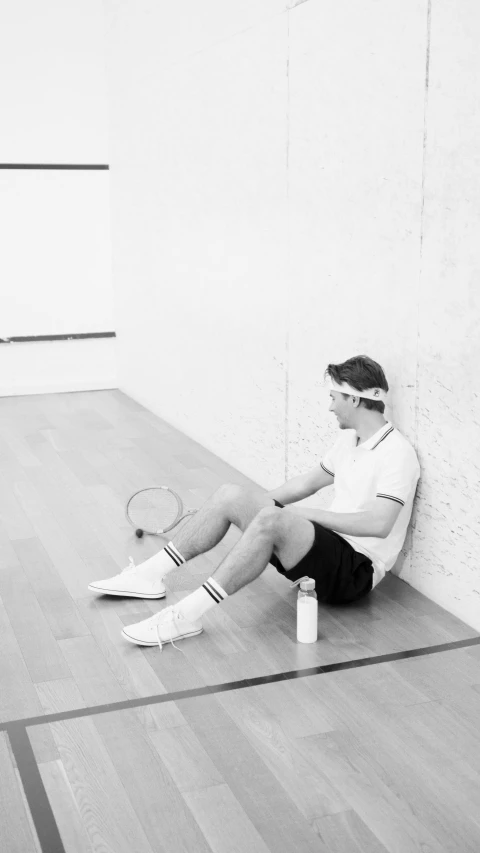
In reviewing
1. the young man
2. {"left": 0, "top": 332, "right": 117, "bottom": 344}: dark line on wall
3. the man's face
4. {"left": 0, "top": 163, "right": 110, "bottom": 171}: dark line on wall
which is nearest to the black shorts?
the young man

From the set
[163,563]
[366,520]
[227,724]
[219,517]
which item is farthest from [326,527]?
[227,724]

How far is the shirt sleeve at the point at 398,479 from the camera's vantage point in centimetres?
320

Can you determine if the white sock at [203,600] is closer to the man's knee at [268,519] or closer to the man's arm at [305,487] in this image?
the man's knee at [268,519]

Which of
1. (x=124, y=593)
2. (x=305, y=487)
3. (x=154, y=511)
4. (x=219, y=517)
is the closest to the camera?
(x=219, y=517)

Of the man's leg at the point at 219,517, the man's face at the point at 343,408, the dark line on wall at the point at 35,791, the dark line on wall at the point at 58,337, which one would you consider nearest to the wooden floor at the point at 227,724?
the dark line on wall at the point at 35,791

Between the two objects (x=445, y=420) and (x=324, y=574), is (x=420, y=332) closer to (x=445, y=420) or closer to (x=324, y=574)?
(x=445, y=420)

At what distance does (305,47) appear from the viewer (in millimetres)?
3926

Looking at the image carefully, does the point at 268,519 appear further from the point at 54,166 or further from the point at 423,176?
the point at 54,166

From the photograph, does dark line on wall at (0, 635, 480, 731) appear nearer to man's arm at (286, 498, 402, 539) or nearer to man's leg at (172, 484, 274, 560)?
man's arm at (286, 498, 402, 539)

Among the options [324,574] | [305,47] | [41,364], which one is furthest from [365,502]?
[41,364]

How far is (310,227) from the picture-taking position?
4008 millimetres

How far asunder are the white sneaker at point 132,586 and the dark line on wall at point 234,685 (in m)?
0.70

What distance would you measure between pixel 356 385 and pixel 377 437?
20cm

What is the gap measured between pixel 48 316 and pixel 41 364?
14.8 inches
